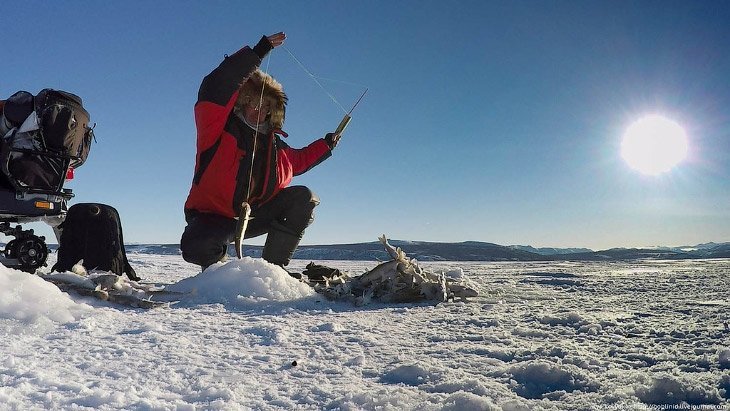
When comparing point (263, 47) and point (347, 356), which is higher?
point (263, 47)

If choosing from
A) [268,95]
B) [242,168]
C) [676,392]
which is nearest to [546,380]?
[676,392]

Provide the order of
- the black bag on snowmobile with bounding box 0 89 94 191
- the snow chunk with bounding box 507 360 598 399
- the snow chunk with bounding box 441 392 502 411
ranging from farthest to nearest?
the black bag on snowmobile with bounding box 0 89 94 191
the snow chunk with bounding box 507 360 598 399
the snow chunk with bounding box 441 392 502 411

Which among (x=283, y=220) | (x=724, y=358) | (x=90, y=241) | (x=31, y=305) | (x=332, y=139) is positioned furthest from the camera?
(x=332, y=139)

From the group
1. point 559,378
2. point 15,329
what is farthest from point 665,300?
point 15,329

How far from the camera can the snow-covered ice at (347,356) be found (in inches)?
30.9

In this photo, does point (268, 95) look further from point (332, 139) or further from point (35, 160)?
point (35, 160)

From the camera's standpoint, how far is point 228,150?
10.5 feet

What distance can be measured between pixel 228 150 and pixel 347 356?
2.39 metres

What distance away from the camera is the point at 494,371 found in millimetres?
966

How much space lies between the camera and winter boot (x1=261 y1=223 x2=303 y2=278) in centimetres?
357

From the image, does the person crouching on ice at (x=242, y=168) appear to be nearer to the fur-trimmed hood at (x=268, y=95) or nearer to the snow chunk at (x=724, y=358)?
the fur-trimmed hood at (x=268, y=95)

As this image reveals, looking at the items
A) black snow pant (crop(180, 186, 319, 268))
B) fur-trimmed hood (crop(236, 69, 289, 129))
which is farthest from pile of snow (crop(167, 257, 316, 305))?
fur-trimmed hood (crop(236, 69, 289, 129))

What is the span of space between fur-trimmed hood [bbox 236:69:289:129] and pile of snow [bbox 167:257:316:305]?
1.57 meters

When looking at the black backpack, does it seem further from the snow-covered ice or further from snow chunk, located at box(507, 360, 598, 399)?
snow chunk, located at box(507, 360, 598, 399)
